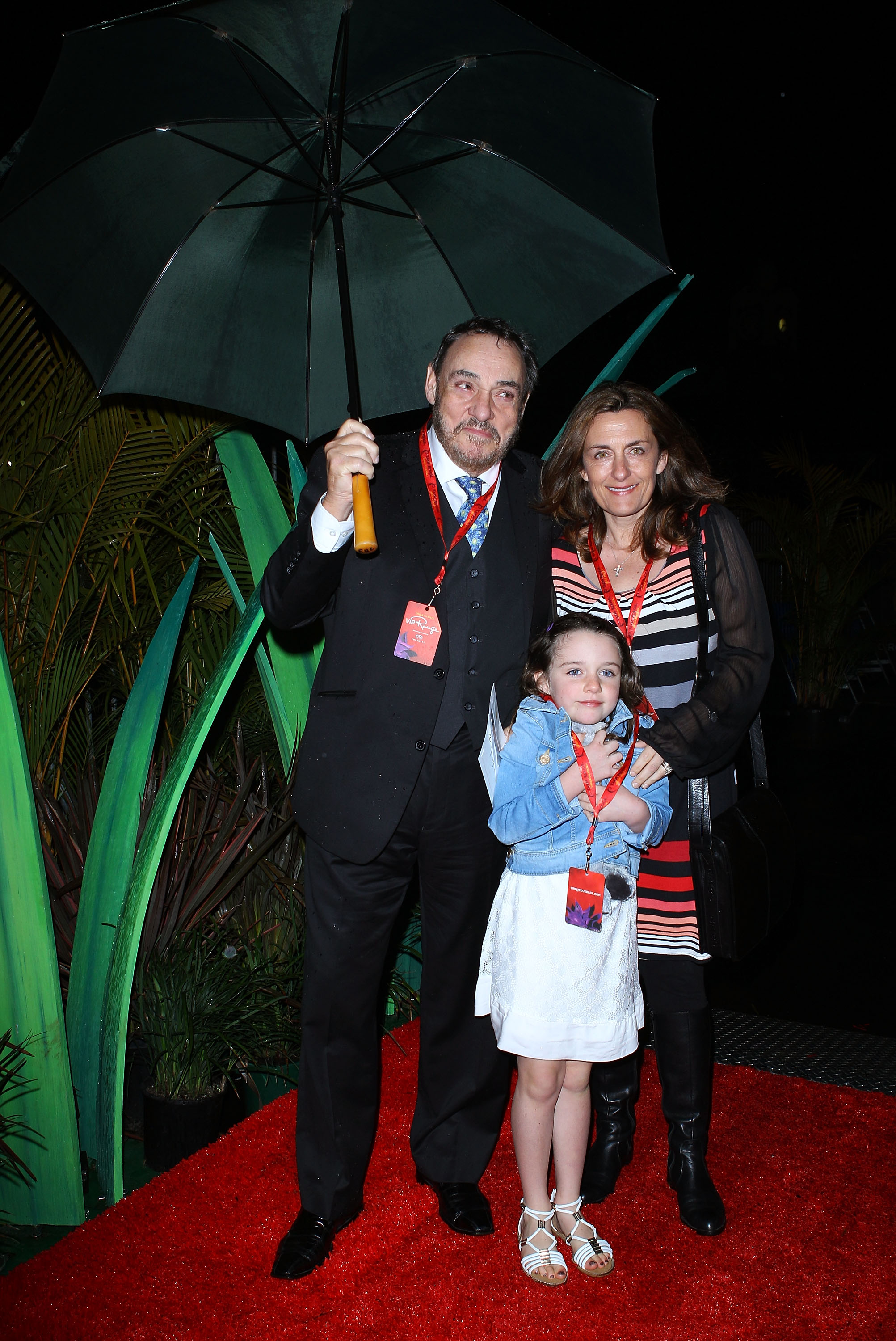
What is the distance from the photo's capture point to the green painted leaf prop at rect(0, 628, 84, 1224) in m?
2.19

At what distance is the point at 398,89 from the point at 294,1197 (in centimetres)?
251

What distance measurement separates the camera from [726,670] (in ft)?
6.97

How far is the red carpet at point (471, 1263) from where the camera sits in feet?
6.30

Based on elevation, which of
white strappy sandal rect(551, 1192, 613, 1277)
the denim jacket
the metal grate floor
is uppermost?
the denim jacket

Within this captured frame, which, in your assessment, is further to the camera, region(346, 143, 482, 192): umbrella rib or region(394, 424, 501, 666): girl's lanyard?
region(346, 143, 482, 192): umbrella rib

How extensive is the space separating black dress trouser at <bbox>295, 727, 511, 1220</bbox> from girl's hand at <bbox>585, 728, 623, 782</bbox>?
1.01 feet

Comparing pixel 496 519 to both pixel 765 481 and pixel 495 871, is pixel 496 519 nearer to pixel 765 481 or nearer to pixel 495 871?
pixel 495 871

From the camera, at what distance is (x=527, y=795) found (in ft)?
6.27

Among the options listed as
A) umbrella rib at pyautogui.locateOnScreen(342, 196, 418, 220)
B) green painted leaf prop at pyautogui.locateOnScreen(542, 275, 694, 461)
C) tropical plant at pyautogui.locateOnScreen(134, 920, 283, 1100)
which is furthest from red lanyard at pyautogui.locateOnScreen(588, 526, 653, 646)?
tropical plant at pyautogui.locateOnScreen(134, 920, 283, 1100)

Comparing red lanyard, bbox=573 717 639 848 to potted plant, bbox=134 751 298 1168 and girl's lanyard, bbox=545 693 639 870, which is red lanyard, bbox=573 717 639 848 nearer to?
girl's lanyard, bbox=545 693 639 870

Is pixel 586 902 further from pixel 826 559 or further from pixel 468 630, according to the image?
pixel 826 559

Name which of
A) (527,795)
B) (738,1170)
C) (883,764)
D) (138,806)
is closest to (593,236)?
(527,795)

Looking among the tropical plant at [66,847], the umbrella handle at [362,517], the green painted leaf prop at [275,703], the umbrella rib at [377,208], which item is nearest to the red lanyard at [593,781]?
the umbrella handle at [362,517]

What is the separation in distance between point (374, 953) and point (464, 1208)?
0.64 metres
